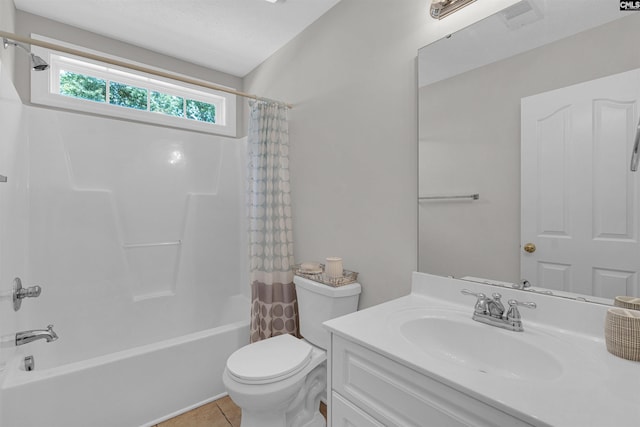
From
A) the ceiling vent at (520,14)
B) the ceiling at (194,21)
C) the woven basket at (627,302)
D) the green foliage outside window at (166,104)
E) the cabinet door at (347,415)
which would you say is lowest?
the cabinet door at (347,415)

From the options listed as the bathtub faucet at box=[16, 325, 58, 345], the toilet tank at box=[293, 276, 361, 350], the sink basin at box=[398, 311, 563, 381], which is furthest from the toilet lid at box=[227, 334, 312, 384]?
the bathtub faucet at box=[16, 325, 58, 345]

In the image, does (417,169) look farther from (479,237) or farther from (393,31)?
(393,31)

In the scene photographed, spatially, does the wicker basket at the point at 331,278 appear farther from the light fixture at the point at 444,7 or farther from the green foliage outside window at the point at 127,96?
the green foliage outside window at the point at 127,96

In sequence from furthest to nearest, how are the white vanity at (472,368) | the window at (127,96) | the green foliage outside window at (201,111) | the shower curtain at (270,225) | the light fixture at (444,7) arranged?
the green foliage outside window at (201,111)
the window at (127,96)
the shower curtain at (270,225)
the light fixture at (444,7)
the white vanity at (472,368)

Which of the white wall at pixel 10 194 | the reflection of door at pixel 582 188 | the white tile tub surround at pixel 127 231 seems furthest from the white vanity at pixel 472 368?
the white tile tub surround at pixel 127 231

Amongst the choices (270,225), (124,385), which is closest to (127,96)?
(270,225)

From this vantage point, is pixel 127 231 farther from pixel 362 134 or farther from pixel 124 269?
pixel 362 134

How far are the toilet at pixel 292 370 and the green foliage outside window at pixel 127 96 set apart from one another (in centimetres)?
207

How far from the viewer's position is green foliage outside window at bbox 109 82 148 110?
8.08ft

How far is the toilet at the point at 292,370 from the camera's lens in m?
1.35

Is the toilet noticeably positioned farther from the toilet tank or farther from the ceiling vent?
the ceiling vent

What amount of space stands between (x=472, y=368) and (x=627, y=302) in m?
0.49

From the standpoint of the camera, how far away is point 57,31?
214 centimetres

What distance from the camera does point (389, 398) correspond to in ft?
2.86
